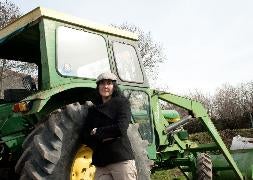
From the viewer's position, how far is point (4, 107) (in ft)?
17.8

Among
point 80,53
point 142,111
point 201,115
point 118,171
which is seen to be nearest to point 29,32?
point 80,53

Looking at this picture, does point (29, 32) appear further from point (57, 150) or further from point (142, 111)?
point (142, 111)

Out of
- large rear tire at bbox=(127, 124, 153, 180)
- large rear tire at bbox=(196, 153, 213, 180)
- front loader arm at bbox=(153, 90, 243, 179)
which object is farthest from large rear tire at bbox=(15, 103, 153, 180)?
large rear tire at bbox=(196, 153, 213, 180)

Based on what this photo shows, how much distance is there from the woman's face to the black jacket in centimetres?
7

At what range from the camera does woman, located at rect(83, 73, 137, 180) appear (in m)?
3.86

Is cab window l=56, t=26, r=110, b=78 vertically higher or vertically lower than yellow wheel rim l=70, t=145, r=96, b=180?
higher

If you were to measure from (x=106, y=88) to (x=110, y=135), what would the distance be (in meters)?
0.47

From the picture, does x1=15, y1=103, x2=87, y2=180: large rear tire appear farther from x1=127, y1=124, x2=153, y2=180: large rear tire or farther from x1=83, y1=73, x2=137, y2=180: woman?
x1=127, y1=124, x2=153, y2=180: large rear tire

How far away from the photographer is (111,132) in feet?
12.6

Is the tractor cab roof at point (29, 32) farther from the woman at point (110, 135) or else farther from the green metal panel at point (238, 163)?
the green metal panel at point (238, 163)

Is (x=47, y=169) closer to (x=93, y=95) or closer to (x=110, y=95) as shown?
(x=110, y=95)

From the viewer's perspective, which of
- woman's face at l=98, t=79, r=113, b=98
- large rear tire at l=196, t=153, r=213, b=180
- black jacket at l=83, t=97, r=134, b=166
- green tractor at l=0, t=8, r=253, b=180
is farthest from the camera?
large rear tire at l=196, t=153, r=213, b=180

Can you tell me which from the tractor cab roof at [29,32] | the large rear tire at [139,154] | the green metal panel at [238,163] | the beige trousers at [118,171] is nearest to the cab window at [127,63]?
the tractor cab roof at [29,32]

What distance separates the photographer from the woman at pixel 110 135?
386 centimetres
